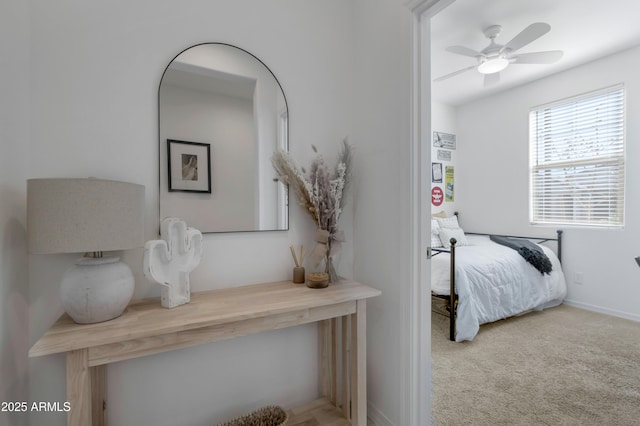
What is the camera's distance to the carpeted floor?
1.66 m

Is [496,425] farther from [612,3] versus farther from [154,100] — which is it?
[612,3]

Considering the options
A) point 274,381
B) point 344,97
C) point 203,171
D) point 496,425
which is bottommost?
point 496,425

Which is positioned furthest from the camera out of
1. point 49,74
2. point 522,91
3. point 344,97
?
point 522,91

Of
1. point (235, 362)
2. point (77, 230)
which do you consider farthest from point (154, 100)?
point (235, 362)

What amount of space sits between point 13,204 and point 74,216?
0.34 metres

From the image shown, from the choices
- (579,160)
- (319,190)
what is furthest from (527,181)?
(319,190)

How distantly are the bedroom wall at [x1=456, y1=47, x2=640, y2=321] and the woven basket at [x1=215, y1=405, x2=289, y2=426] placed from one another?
3764 millimetres

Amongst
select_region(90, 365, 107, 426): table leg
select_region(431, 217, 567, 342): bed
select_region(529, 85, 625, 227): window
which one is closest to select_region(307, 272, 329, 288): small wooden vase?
select_region(90, 365, 107, 426): table leg

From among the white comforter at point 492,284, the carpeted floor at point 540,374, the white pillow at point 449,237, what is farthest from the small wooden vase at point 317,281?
the white pillow at point 449,237

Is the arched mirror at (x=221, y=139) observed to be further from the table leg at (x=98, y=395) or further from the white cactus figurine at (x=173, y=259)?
the table leg at (x=98, y=395)

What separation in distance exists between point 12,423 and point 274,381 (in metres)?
Answer: 0.97

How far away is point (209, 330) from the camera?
3.36ft

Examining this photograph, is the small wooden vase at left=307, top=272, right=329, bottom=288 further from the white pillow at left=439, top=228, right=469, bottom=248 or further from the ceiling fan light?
the ceiling fan light

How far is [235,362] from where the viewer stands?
1.42 metres
